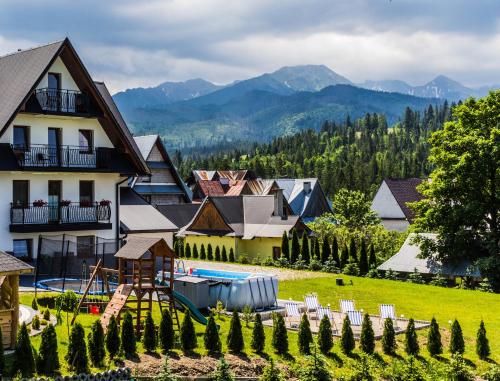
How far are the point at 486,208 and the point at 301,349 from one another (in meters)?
21.6

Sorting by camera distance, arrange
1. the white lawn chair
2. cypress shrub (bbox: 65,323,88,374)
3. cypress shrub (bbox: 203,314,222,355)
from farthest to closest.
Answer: the white lawn chair < cypress shrub (bbox: 203,314,222,355) < cypress shrub (bbox: 65,323,88,374)

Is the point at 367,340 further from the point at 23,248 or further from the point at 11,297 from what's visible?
the point at 23,248

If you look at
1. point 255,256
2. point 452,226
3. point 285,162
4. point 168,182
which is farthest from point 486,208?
point 285,162

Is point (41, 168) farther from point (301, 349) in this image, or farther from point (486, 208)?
point (486, 208)

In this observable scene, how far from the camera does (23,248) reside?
3158 cm

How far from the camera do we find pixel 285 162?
17000cm

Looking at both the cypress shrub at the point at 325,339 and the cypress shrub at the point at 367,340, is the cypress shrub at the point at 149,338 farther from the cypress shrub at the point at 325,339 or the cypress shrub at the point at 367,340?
the cypress shrub at the point at 367,340

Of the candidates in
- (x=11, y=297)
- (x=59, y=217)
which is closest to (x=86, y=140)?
(x=59, y=217)

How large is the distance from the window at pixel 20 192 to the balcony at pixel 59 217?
399 mm

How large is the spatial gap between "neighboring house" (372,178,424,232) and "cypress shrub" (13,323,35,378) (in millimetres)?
60697

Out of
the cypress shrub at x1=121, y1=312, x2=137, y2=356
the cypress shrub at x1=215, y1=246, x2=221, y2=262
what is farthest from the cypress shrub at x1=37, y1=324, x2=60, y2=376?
the cypress shrub at x1=215, y1=246, x2=221, y2=262

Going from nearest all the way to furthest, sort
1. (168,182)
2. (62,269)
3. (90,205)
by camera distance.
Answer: (62,269) < (90,205) < (168,182)

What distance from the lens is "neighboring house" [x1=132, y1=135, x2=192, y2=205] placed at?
178 ft

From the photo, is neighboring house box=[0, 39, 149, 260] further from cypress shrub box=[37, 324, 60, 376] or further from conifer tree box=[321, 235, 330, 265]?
cypress shrub box=[37, 324, 60, 376]
